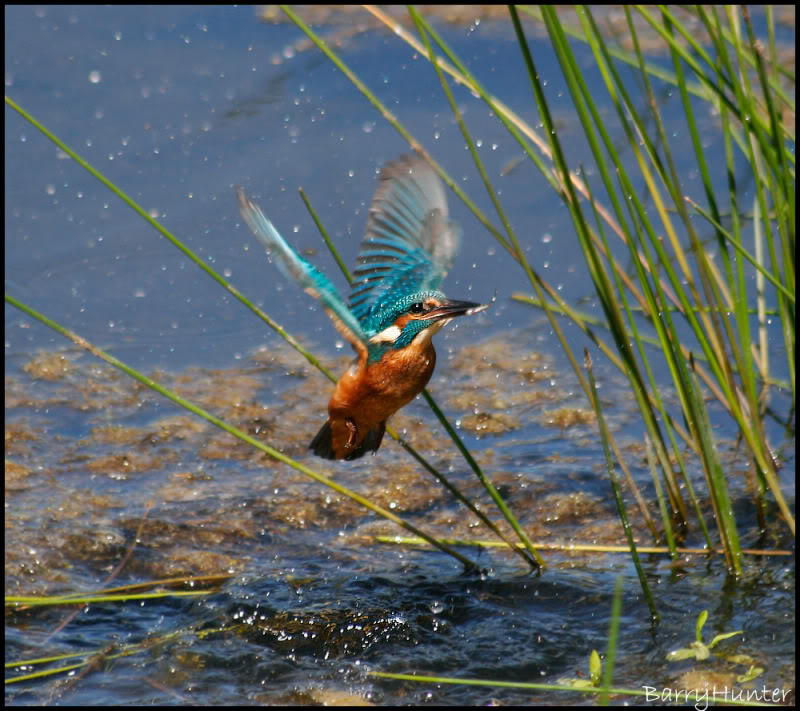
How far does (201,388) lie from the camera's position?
416cm

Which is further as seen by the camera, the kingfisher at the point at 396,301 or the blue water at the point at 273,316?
the blue water at the point at 273,316

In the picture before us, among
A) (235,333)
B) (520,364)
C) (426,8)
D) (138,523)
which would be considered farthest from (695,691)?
(426,8)

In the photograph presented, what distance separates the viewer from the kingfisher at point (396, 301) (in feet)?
7.75

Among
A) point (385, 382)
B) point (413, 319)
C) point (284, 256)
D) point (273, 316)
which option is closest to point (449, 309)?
point (413, 319)

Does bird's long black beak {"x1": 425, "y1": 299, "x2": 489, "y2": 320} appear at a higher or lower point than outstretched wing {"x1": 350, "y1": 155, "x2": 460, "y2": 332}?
lower

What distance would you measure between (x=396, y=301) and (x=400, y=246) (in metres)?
0.14

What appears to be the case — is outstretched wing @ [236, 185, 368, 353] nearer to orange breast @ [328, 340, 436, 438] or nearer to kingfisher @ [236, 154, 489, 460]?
kingfisher @ [236, 154, 489, 460]

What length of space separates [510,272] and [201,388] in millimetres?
1371

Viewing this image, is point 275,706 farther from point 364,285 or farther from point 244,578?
point 364,285

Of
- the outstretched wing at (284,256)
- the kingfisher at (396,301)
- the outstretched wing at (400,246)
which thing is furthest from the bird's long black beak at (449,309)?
the outstretched wing at (284,256)

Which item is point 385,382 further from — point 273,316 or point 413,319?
point 273,316

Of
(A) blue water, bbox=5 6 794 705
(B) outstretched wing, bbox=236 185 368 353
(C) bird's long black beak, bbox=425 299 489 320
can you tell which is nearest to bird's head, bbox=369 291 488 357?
(C) bird's long black beak, bbox=425 299 489 320

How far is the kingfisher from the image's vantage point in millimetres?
2363

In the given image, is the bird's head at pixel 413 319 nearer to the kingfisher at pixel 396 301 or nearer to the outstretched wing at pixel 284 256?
the kingfisher at pixel 396 301
